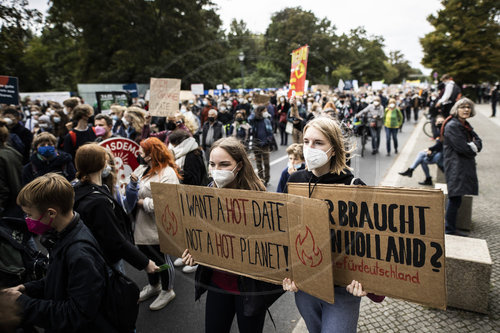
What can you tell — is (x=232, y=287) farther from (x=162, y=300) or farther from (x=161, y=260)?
(x=162, y=300)

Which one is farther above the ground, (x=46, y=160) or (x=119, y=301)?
(x=46, y=160)

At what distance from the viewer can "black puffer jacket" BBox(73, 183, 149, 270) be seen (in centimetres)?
238

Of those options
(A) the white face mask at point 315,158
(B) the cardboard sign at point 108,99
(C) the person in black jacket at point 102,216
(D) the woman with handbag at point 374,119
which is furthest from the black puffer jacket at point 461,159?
(B) the cardboard sign at point 108,99

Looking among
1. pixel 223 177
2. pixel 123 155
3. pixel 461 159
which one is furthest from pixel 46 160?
pixel 461 159

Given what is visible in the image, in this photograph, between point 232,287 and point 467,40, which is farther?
point 467,40

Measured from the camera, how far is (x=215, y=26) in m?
26.1

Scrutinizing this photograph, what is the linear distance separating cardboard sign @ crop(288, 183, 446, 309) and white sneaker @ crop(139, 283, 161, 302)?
264cm

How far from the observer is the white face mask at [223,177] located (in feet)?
7.20

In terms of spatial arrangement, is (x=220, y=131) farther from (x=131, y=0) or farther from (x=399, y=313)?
(x=131, y=0)

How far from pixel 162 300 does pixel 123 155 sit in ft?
6.56

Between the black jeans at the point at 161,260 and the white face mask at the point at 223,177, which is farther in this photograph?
the black jeans at the point at 161,260

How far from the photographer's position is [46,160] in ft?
14.4

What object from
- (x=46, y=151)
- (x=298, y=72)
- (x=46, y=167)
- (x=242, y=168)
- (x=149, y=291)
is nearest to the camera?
(x=242, y=168)

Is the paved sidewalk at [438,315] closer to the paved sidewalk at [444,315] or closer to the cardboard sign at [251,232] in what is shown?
the paved sidewalk at [444,315]
